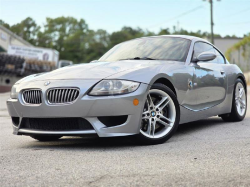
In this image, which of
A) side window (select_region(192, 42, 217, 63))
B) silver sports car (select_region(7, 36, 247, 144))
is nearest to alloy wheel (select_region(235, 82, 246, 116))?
side window (select_region(192, 42, 217, 63))

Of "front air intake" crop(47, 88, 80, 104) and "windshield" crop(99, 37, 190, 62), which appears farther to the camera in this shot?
"windshield" crop(99, 37, 190, 62)

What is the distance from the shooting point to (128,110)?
3.97 metres

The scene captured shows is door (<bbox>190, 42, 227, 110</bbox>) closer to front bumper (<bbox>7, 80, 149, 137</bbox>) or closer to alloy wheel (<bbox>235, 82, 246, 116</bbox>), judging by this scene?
alloy wheel (<bbox>235, 82, 246, 116</bbox>)

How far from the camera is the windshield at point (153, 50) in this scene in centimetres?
514

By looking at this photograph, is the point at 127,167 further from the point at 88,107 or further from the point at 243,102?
the point at 243,102

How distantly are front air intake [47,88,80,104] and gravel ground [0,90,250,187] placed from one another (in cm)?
50

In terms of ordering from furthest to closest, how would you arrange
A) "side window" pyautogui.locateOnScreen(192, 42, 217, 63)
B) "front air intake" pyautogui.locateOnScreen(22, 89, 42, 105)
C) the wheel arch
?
"side window" pyautogui.locateOnScreen(192, 42, 217, 63) → the wheel arch → "front air intake" pyautogui.locateOnScreen(22, 89, 42, 105)

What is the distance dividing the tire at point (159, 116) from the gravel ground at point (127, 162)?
Answer: 0.11 m

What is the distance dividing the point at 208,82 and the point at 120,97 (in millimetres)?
1866

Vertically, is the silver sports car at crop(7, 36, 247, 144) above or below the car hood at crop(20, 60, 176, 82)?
below

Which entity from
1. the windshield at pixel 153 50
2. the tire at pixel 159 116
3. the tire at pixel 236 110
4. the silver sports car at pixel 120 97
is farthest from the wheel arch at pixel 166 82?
the tire at pixel 236 110

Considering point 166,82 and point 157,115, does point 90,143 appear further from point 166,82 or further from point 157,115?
point 166,82

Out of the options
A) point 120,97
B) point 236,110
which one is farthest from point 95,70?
point 236,110

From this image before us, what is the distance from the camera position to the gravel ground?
2764 millimetres
